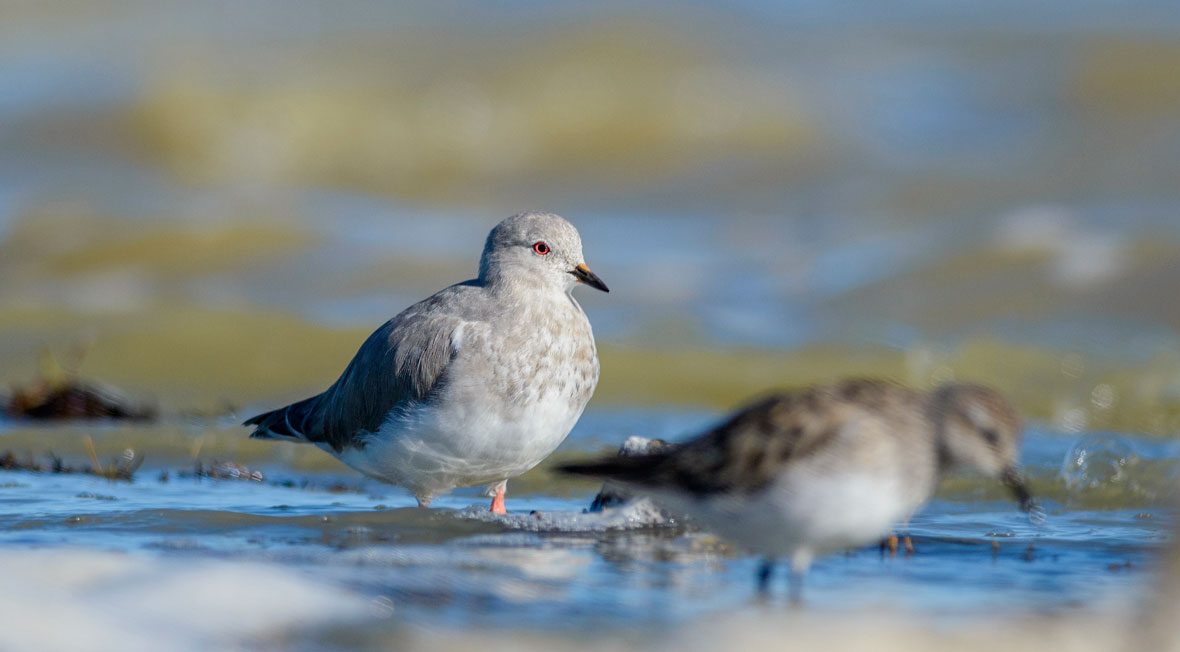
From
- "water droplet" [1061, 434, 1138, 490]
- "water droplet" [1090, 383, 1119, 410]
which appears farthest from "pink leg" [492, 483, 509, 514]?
"water droplet" [1090, 383, 1119, 410]

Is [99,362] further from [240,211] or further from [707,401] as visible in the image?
[240,211]

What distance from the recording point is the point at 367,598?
5543 mm

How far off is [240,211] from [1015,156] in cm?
1087

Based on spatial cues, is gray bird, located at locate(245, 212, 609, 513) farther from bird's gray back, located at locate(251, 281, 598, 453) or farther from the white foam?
the white foam

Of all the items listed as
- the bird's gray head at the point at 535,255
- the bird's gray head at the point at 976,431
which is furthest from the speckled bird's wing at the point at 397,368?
the bird's gray head at the point at 976,431

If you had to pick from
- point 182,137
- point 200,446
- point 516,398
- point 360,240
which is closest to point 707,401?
point 200,446

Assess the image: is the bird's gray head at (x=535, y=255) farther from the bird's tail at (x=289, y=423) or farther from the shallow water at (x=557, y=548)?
the bird's tail at (x=289, y=423)

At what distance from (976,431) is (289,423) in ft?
14.3

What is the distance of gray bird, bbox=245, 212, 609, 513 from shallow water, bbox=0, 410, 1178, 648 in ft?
0.90

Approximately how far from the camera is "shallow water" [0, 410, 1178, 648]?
550 cm

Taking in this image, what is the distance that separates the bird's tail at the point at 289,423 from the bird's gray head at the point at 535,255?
1.32 metres

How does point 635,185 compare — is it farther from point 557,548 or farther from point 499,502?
point 557,548

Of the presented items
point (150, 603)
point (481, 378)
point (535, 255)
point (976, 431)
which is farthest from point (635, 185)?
point (150, 603)

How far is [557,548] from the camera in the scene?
260 inches
